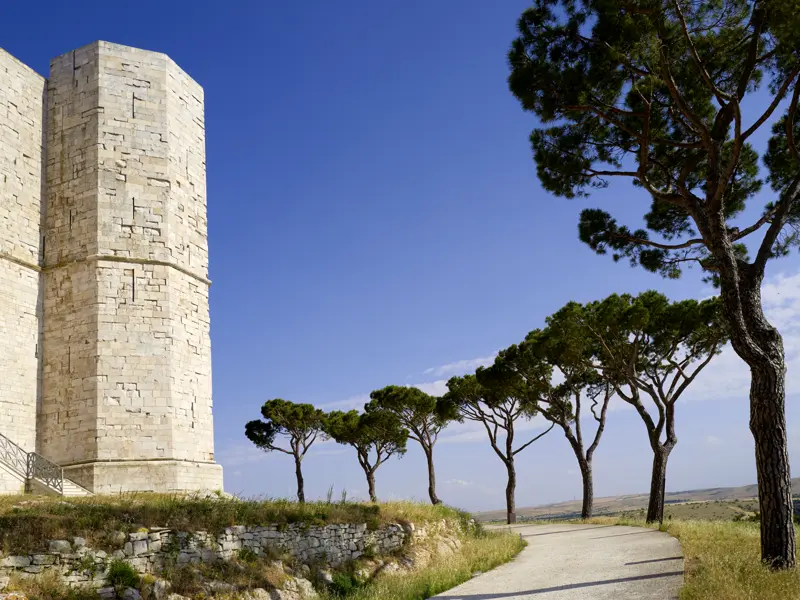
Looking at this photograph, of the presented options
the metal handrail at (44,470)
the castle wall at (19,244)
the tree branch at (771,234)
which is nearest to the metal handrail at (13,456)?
the metal handrail at (44,470)

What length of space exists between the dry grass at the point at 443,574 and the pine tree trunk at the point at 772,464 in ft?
14.5

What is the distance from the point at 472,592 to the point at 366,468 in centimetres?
2753

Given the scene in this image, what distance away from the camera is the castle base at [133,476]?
1520 cm

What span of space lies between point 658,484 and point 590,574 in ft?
35.6

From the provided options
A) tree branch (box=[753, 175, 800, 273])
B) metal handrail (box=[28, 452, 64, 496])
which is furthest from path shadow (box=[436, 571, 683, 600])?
metal handrail (box=[28, 452, 64, 496])

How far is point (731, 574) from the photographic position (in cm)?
800

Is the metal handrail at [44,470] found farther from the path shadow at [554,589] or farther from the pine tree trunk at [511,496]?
the pine tree trunk at [511,496]

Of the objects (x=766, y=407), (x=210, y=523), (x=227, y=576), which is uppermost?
(x=766, y=407)

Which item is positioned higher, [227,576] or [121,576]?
[121,576]

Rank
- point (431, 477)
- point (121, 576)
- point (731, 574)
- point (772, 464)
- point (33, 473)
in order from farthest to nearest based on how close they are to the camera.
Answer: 1. point (431, 477)
2. point (33, 473)
3. point (772, 464)
4. point (121, 576)
5. point (731, 574)

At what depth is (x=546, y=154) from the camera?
12.5 m

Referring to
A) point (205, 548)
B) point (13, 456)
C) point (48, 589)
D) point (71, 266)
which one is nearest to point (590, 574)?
point (205, 548)

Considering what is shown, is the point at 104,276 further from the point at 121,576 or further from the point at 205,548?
the point at 121,576

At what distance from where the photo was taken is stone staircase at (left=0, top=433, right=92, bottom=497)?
14.6 metres
